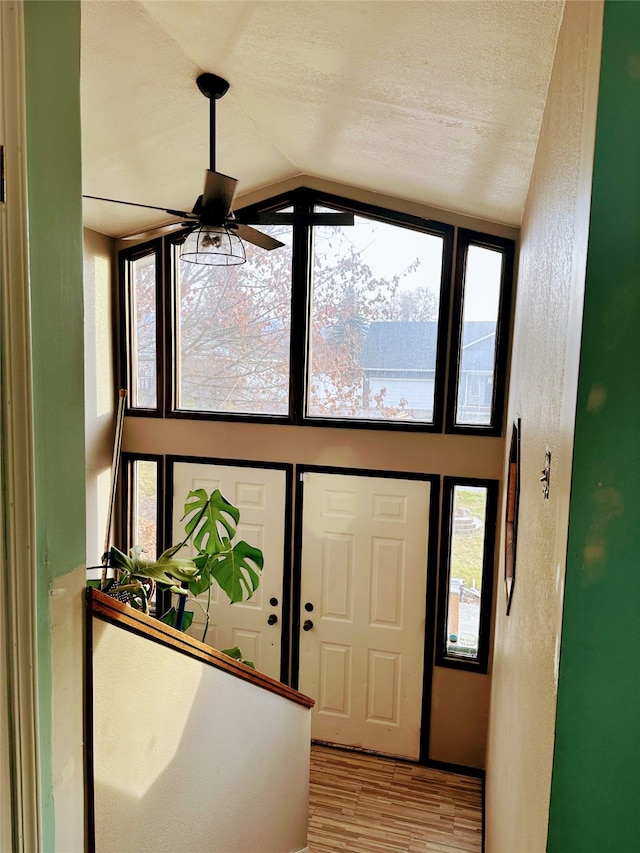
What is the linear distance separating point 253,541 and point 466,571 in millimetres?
1503

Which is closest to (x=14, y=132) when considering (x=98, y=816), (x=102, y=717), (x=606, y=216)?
(x=606, y=216)

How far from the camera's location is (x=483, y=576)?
12.8 ft

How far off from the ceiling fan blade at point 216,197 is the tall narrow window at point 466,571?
7.45ft

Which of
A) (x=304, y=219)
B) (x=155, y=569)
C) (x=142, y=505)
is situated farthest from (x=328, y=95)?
(x=142, y=505)

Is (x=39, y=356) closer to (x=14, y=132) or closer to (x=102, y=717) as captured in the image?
(x=14, y=132)

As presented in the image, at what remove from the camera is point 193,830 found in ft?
5.42

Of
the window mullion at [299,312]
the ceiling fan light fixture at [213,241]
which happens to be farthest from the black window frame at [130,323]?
the ceiling fan light fixture at [213,241]

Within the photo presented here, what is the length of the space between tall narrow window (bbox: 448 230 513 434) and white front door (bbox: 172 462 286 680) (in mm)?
1365

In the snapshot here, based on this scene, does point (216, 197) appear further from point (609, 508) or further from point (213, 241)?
point (609, 508)

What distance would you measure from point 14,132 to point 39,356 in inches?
12.8

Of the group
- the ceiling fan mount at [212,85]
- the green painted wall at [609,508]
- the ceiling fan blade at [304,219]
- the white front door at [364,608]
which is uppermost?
the ceiling fan mount at [212,85]

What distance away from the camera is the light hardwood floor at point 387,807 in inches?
134

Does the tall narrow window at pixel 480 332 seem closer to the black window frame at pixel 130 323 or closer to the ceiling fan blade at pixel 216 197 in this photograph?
the ceiling fan blade at pixel 216 197

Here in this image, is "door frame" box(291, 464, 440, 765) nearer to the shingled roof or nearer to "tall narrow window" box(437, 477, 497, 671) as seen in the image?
"tall narrow window" box(437, 477, 497, 671)
